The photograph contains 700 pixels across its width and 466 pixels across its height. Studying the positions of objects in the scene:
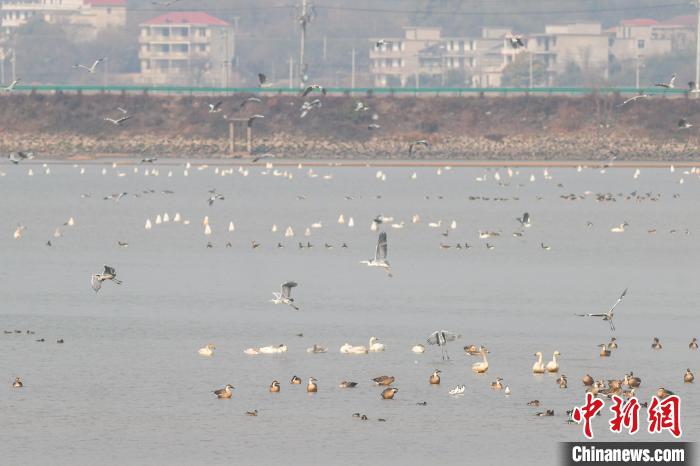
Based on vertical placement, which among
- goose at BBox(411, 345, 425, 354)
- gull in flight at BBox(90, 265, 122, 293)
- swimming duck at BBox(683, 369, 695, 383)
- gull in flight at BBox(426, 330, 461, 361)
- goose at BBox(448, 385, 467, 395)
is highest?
gull in flight at BBox(90, 265, 122, 293)

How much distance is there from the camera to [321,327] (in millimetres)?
39531

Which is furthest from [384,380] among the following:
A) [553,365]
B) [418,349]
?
[418,349]

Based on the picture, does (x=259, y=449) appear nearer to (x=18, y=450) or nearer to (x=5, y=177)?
(x=18, y=450)

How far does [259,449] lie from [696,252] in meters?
38.0

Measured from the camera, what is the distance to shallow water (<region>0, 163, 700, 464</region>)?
1065 inches

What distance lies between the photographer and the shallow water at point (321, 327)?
88.7ft

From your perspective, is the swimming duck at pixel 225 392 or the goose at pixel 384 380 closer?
the swimming duck at pixel 225 392

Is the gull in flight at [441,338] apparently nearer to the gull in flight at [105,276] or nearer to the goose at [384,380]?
the goose at [384,380]

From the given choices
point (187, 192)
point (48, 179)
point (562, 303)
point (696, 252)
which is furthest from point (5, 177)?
point (562, 303)

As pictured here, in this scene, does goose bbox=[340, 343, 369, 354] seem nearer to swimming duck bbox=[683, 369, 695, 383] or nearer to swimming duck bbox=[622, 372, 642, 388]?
swimming duck bbox=[622, 372, 642, 388]

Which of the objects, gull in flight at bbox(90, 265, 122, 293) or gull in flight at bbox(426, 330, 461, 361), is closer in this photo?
gull in flight at bbox(426, 330, 461, 361)

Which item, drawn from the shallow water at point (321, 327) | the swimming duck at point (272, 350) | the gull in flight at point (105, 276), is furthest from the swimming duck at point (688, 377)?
the gull in flight at point (105, 276)

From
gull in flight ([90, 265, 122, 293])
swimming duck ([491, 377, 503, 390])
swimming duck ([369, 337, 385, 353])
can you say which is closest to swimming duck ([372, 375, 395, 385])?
swimming duck ([491, 377, 503, 390])

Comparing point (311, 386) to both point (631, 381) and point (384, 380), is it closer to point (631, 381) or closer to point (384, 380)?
point (384, 380)
